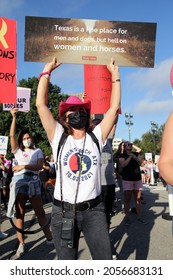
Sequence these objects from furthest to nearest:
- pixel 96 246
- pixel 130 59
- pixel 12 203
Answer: pixel 12 203 < pixel 130 59 < pixel 96 246

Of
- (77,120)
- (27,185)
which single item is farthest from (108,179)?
(77,120)

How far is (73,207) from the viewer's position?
265 centimetres

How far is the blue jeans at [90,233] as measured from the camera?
262cm

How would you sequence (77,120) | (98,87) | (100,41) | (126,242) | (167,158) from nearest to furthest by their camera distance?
(167,158) → (77,120) → (100,41) → (98,87) → (126,242)

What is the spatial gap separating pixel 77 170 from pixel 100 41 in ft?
5.10

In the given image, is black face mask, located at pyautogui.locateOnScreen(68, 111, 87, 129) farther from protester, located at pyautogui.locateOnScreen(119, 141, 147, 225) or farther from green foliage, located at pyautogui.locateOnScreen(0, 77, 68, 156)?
green foliage, located at pyautogui.locateOnScreen(0, 77, 68, 156)

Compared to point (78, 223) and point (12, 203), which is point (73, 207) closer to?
point (78, 223)

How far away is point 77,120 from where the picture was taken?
286 centimetres

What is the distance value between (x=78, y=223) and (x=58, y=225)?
16cm

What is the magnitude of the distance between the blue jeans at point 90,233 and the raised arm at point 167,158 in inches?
43.5

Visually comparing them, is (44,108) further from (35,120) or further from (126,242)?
(35,120)

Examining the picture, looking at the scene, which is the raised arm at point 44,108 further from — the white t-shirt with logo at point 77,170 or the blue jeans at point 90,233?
the blue jeans at point 90,233

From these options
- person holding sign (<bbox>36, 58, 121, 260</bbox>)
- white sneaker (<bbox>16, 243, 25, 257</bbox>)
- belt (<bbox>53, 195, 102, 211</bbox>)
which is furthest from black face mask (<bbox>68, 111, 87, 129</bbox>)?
white sneaker (<bbox>16, 243, 25, 257</bbox>)
